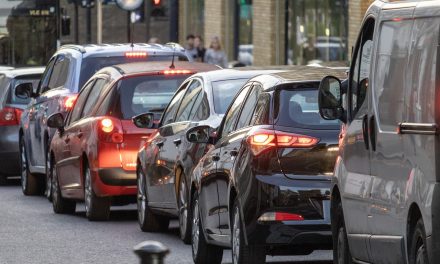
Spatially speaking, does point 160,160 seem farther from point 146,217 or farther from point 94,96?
point 94,96

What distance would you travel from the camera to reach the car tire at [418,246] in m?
8.52

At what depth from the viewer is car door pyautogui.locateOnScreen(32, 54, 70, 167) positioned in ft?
A: 67.7

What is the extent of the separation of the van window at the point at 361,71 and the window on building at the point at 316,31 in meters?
23.9

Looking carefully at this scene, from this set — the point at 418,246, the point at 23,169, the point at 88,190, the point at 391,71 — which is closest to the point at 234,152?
the point at 391,71

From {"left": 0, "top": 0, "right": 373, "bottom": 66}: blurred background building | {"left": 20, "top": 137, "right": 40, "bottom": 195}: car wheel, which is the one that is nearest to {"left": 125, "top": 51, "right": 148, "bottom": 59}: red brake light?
{"left": 20, "top": 137, "right": 40, "bottom": 195}: car wheel

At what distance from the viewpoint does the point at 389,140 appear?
9.26 m

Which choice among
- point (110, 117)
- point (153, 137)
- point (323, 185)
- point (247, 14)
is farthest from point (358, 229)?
point (247, 14)

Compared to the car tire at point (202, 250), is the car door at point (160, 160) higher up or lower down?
higher up

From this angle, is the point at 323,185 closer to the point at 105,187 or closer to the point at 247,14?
the point at 105,187

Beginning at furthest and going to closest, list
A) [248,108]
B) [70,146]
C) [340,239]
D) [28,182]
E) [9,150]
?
[9,150]
[28,182]
[70,146]
[248,108]
[340,239]

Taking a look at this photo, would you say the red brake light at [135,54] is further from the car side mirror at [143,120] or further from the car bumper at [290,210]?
the car bumper at [290,210]

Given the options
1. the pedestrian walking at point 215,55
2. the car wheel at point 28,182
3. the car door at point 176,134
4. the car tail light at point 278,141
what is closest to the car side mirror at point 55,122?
the car wheel at point 28,182

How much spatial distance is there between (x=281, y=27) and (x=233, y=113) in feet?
87.6

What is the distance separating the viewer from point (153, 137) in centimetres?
1577
